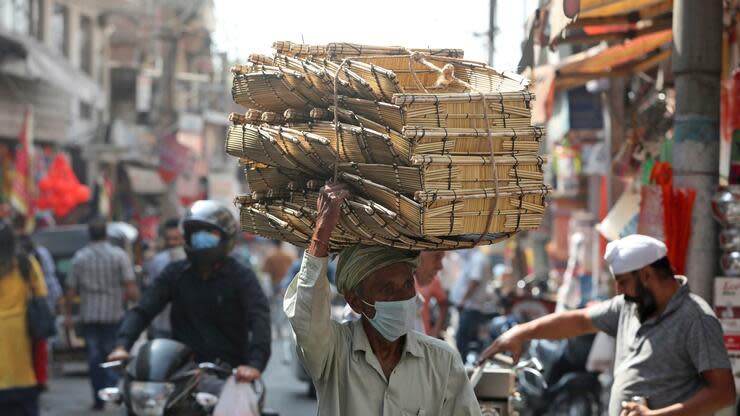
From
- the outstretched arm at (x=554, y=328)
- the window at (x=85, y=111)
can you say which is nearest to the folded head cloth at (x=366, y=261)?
the outstretched arm at (x=554, y=328)

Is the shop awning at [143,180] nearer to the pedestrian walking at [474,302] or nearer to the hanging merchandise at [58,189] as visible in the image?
the hanging merchandise at [58,189]

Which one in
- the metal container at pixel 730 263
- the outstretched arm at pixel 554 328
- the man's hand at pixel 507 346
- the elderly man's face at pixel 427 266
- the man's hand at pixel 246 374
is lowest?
the man's hand at pixel 246 374

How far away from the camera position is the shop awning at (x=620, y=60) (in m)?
10.8

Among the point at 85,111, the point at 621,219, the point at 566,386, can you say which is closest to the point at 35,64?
the point at 85,111

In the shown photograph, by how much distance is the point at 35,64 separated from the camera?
25.0 metres

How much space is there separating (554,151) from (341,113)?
22546 mm

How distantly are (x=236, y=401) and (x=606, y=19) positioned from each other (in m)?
4.34

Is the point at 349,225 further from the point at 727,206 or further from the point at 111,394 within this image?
the point at 111,394

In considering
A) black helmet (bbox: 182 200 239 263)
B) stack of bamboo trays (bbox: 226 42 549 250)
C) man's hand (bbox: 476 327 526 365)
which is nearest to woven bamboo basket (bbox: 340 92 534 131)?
stack of bamboo trays (bbox: 226 42 549 250)

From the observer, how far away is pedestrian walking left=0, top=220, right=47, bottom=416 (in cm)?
1018

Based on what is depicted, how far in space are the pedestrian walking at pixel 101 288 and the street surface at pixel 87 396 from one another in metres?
0.47

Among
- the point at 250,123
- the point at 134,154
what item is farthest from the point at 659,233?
the point at 134,154

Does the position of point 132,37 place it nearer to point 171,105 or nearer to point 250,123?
point 171,105

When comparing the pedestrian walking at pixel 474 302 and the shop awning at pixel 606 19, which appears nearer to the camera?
the shop awning at pixel 606 19
